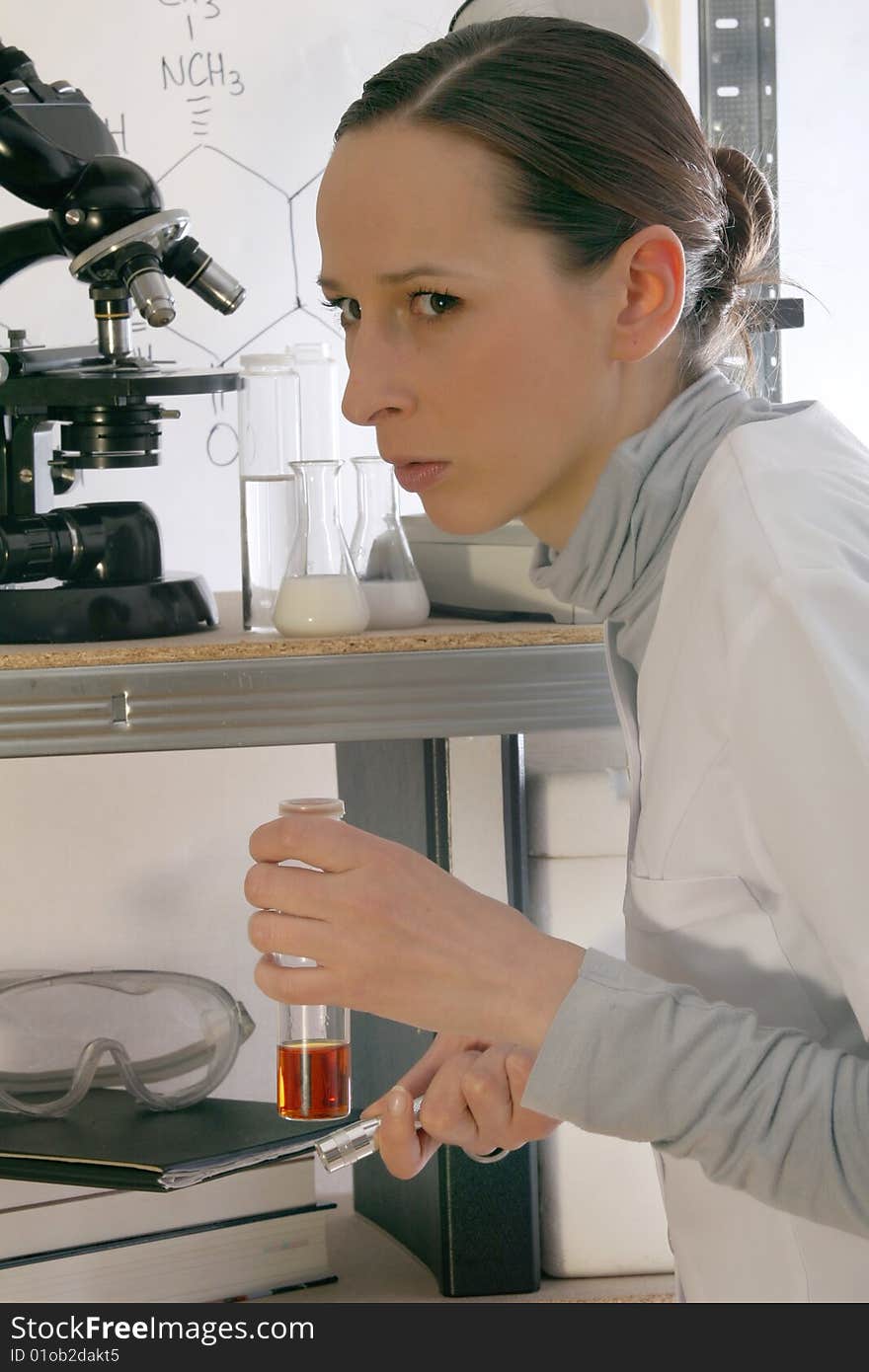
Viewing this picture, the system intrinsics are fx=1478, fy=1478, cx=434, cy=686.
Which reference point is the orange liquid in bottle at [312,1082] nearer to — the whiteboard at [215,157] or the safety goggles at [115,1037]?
the safety goggles at [115,1037]

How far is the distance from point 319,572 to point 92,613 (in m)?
0.17

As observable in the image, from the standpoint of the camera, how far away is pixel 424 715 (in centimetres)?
102

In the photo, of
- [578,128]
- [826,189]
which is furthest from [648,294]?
[826,189]

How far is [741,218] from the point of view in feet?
2.86

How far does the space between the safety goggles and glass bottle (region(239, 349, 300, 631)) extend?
1.06 ft

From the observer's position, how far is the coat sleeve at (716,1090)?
0.58 meters

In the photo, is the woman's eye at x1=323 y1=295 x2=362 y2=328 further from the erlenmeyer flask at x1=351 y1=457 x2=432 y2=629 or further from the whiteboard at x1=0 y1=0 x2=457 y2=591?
the whiteboard at x1=0 y1=0 x2=457 y2=591

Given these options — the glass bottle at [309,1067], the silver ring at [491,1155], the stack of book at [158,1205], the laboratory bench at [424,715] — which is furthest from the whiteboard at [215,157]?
the silver ring at [491,1155]

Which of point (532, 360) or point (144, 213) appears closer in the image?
point (532, 360)

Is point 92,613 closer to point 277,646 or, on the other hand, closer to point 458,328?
point 277,646

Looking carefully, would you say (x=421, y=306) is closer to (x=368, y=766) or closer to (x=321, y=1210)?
(x=368, y=766)

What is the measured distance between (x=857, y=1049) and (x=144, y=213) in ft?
2.69

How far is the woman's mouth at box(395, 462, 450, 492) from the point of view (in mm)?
772

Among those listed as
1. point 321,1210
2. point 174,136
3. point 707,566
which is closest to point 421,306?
point 707,566
